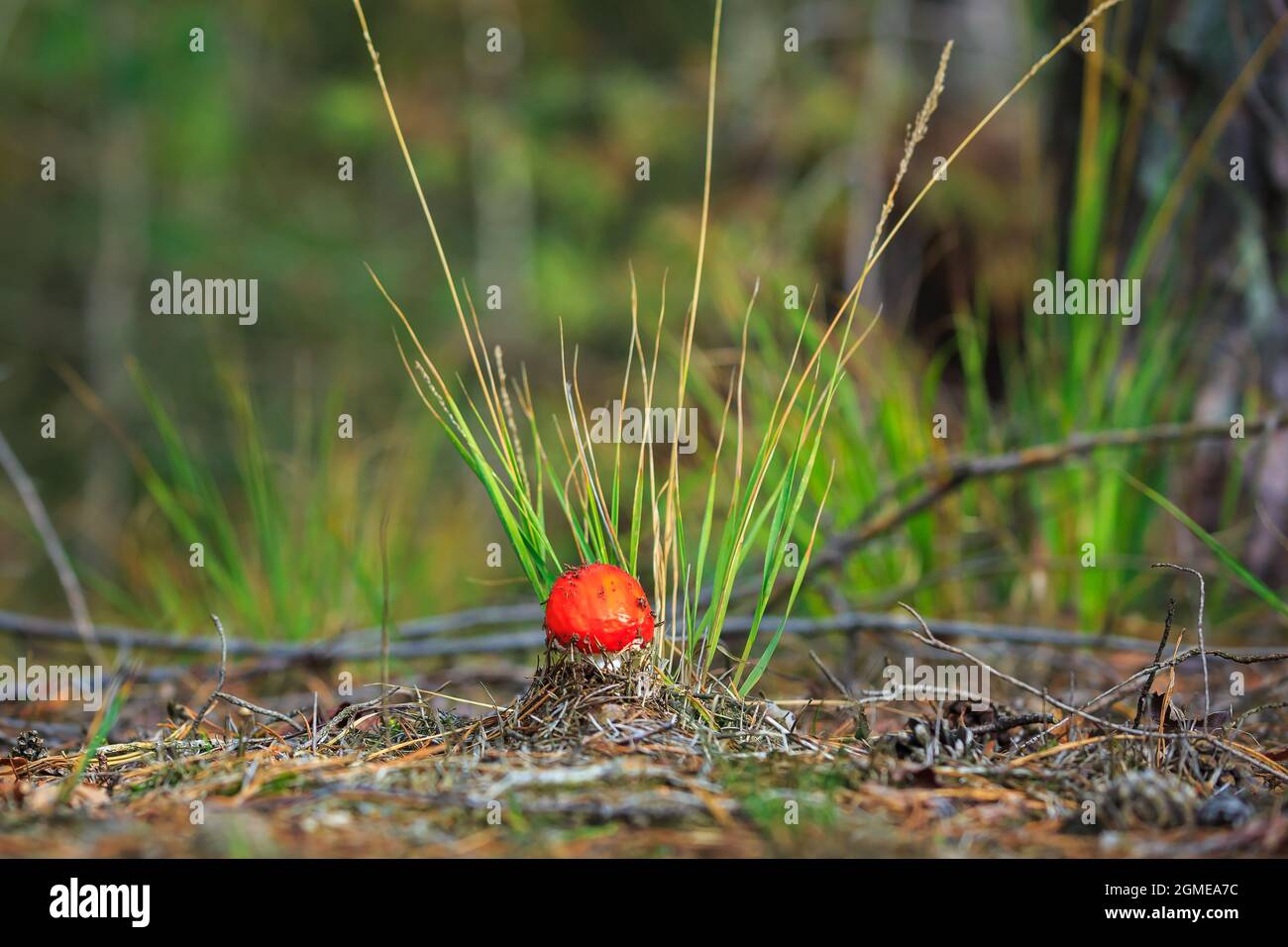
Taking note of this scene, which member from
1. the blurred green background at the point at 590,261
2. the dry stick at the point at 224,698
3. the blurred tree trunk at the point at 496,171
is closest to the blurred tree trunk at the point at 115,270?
the blurred green background at the point at 590,261

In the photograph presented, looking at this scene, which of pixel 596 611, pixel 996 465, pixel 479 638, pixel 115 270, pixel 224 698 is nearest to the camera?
pixel 596 611

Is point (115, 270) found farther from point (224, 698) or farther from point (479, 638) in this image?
point (224, 698)

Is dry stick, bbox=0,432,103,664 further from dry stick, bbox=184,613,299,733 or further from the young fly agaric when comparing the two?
the young fly agaric

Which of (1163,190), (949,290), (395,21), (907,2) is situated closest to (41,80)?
(395,21)

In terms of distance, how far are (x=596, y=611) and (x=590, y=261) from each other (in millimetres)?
8141

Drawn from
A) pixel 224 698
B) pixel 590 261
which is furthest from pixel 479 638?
pixel 590 261

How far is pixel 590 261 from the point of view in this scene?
9.27 m

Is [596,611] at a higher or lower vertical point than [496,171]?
lower

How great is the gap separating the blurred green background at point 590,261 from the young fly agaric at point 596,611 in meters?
1.07

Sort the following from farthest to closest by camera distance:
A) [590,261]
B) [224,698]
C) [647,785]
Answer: [590,261]
[224,698]
[647,785]

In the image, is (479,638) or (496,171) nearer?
(479,638)

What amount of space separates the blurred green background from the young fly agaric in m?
1.07

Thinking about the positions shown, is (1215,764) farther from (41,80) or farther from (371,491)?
(41,80)
